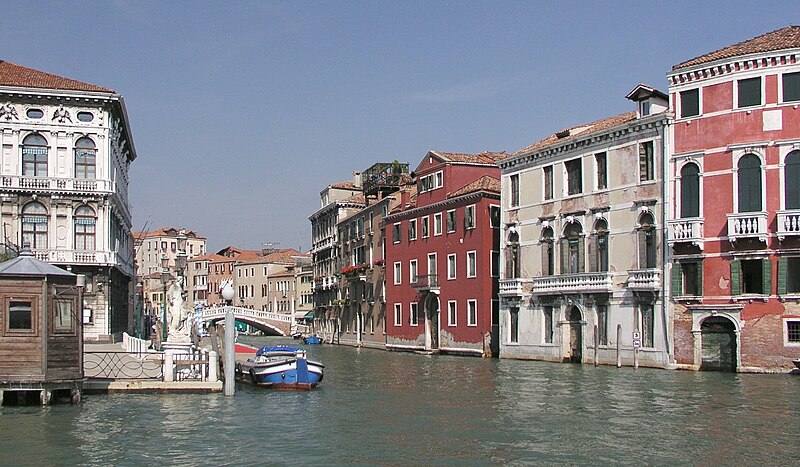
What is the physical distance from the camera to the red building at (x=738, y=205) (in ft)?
92.9

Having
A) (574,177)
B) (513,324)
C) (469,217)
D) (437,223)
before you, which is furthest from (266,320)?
(574,177)

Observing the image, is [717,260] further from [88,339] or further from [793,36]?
[88,339]

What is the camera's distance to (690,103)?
3039 cm

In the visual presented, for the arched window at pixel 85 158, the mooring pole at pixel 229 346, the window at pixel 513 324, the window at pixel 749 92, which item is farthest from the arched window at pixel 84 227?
the window at pixel 749 92

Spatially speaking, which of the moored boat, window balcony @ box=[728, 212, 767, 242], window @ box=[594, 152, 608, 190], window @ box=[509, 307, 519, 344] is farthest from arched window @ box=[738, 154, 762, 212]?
the moored boat

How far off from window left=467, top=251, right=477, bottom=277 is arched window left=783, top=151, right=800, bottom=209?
51.0 feet

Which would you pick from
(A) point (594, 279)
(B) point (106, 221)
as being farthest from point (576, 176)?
(B) point (106, 221)

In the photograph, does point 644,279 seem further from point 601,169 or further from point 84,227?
point 84,227

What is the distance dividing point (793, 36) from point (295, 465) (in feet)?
71.3

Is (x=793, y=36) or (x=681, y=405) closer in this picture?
(x=681, y=405)

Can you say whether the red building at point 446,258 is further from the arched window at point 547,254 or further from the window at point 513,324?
the arched window at point 547,254

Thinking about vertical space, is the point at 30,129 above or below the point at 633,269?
above

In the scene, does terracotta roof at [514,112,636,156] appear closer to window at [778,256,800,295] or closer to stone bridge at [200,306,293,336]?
window at [778,256,800,295]

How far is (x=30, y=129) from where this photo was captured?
37.2 metres
